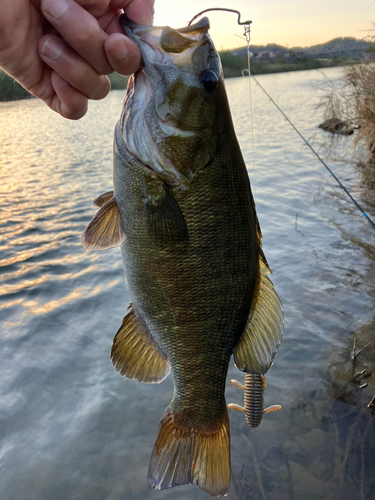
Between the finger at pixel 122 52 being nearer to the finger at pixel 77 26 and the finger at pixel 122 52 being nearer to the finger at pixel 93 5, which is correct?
the finger at pixel 77 26

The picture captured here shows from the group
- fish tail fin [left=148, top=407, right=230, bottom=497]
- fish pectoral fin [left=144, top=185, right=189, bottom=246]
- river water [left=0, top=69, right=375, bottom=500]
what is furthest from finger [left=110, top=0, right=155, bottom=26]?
river water [left=0, top=69, right=375, bottom=500]

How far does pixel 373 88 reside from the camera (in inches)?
345

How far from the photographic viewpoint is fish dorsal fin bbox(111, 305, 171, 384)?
2.10m

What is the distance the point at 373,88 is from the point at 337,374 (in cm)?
673

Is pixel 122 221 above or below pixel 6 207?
above

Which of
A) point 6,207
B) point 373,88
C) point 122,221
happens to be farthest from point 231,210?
point 6,207

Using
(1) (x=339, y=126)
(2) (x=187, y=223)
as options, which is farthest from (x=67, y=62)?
(1) (x=339, y=126)

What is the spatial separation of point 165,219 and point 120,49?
2.23 ft

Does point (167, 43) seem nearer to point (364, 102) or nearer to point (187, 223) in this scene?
point (187, 223)

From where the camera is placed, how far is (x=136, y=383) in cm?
483

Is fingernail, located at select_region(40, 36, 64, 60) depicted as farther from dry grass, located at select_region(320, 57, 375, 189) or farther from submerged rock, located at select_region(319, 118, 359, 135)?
submerged rock, located at select_region(319, 118, 359, 135)

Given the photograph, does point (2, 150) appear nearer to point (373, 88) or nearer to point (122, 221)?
point (373, 88)

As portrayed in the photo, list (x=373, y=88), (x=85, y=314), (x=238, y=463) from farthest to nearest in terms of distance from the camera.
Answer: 1. (x=373, y=88)
2. (x=85, y=314)
3. (x=238, y=463)

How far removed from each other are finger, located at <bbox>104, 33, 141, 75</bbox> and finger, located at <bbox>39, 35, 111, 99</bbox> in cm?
23
